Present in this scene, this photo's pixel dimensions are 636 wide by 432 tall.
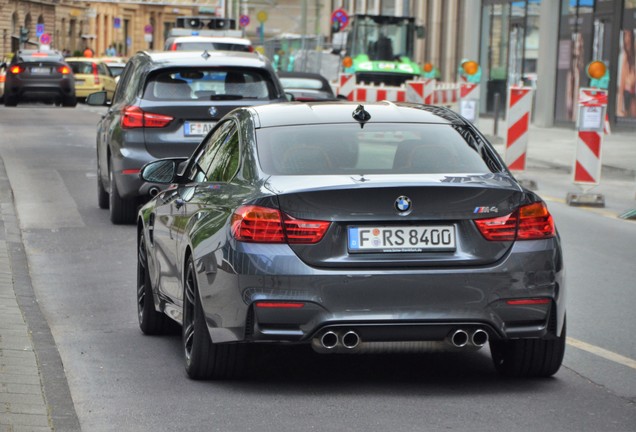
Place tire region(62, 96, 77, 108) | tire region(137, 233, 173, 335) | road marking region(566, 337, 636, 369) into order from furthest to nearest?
tire region(62, 96, 77, 108)
tire region(137, 233, 173, 335)
road marking region(566, 337, 636, 369)

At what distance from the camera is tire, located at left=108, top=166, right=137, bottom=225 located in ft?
48.7

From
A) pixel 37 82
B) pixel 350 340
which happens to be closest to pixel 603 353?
pixel 350 340

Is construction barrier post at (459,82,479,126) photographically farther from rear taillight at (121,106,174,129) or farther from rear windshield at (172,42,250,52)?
rear taillight at (121,106,174,129)

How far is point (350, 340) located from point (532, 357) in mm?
1006

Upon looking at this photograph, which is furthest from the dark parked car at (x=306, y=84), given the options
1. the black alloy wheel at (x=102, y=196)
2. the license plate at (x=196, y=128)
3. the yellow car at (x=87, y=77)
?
the yellow car at (x=87, y=77)

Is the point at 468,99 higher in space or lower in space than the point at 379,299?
lower

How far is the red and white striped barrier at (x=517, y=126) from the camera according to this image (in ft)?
65.1

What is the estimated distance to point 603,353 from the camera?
8078 mm

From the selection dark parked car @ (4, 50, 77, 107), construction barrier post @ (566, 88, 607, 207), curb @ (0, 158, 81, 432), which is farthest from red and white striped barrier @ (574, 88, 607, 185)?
dark parked car @ (4, 50, 77, 107)

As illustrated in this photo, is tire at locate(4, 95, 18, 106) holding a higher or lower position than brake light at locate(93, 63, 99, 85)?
lower

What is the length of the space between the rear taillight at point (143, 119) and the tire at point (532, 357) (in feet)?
25.0

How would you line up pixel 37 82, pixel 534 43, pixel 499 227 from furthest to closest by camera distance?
pixel 37 82, pixel 534 43, pixel 499 227

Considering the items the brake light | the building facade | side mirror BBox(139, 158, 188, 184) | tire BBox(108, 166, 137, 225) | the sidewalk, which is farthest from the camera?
the brake light

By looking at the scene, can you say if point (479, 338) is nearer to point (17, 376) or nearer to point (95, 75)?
point (17, 376)
